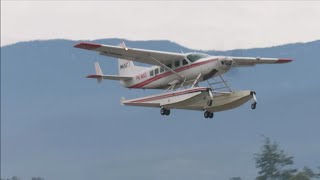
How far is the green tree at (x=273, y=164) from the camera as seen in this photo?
3686 inches

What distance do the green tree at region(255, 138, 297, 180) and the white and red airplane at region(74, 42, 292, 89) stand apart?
35375 mm

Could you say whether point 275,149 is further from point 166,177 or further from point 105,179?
point 105,179

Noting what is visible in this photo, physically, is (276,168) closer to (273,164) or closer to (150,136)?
(273,164)

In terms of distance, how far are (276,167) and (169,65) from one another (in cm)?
4358

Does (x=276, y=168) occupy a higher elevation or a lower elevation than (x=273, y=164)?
lower

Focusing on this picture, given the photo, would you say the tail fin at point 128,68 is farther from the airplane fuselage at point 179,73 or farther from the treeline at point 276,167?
the treeline at point 276,167

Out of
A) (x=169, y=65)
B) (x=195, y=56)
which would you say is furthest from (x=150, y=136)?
(x=195, y=56)

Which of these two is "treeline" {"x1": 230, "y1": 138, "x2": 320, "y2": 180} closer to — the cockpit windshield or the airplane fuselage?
the airplane fuselage

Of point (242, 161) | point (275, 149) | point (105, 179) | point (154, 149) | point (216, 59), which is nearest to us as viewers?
point (216, 59)

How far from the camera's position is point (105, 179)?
9894cm

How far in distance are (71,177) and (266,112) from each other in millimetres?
85339

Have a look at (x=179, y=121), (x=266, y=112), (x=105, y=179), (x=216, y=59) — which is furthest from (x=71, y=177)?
(x=266, y=112)

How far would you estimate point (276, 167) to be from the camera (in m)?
98.4

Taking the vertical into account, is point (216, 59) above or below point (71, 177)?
above
